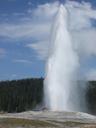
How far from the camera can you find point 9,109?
182 meters

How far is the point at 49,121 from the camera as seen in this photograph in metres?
78.6

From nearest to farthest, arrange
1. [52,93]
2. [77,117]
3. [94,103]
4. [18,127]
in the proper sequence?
[18,127]
[77,117]
[52,93]
[94,103]

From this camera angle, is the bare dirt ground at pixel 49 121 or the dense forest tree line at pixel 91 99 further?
the dense forest tree line at pixel 91 99

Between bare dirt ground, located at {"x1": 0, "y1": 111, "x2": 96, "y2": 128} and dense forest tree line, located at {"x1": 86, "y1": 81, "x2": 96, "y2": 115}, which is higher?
dense forest tree line, located at {"x1": 86, "y1": 81, "x2": 96, "y2": 115}

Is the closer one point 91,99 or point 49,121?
point 49,121

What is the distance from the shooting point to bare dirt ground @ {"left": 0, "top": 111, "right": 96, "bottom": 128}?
69.8 metres

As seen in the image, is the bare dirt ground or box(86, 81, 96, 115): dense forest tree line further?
box(86, 81, 96, 115): dense forest tree line

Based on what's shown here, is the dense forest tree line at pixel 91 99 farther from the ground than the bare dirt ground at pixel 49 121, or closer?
farther from the ground

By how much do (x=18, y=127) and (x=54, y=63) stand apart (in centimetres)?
5210

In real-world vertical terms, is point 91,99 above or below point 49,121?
above

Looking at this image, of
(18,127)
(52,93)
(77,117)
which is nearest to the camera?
(18,127)

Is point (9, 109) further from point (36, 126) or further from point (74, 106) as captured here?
point (36, 126)

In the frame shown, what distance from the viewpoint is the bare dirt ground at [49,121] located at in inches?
2749

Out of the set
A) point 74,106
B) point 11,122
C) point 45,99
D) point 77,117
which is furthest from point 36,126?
point 74,106
